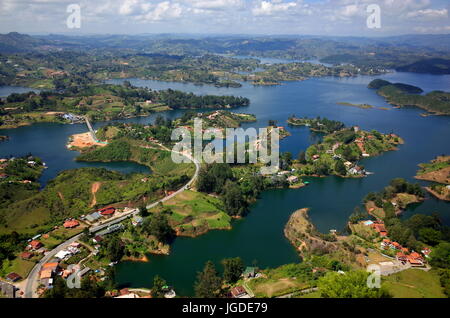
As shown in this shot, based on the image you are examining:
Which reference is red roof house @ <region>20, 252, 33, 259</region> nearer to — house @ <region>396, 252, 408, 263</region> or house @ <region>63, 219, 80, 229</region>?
house @ <region>63, 219, 80, 229</region>

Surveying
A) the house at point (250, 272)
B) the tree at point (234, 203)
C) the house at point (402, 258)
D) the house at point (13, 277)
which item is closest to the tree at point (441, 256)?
the house at point (402, 258)

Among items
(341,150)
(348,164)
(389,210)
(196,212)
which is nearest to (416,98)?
(341,150)

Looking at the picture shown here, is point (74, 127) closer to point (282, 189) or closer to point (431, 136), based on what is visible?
point (282, 189)

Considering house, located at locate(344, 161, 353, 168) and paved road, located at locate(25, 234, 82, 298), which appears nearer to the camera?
paved road, located at locate(25, 234, 82, 298)

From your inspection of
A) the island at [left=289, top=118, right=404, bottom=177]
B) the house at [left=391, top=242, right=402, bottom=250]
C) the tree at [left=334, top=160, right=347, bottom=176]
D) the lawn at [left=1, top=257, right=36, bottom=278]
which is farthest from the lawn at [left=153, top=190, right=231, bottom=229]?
the tree at [left=334, top=160, right=347, bottom=176]

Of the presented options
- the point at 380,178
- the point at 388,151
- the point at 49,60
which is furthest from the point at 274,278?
the point at 49,60

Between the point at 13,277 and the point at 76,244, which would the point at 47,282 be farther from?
the point at 76,244
